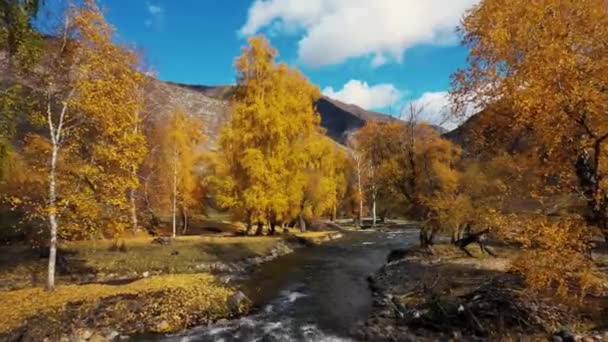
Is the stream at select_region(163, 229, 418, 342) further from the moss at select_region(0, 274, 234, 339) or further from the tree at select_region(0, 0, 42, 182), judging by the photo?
the tree at select_region(0, 0, 42, 182)

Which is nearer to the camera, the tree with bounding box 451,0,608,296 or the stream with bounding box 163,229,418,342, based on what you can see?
the tree with bounding box 451,0,608,296

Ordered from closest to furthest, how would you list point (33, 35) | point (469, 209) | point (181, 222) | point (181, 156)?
point (33, 35) → point (469, 209) → point (181, 156) → point (181, 222)

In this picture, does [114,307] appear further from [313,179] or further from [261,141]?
[313,179]

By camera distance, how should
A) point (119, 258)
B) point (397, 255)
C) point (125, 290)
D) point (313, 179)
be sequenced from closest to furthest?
point (125, 290) < point (119, 258) < point (397, 255) < point (313, 179)

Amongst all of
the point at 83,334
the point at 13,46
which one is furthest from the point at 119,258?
the point at 13,46

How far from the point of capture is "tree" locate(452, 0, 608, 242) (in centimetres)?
1162

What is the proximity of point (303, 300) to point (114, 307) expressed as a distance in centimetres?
844

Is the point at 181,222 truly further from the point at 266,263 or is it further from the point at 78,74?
the point at 78,74

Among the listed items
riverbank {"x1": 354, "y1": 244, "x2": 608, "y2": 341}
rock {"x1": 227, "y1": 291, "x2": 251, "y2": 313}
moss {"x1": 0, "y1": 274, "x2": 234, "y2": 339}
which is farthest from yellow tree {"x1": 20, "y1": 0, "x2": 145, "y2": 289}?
riverbank {"x1": 354, "y1": 244, "x2": 608, "y2": 341}

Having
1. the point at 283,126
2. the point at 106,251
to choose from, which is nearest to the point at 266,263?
the point at 106,251

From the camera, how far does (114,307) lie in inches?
652

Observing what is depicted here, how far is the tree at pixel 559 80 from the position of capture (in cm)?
1162

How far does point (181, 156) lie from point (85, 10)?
25.3m

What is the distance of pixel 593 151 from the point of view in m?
13.1
